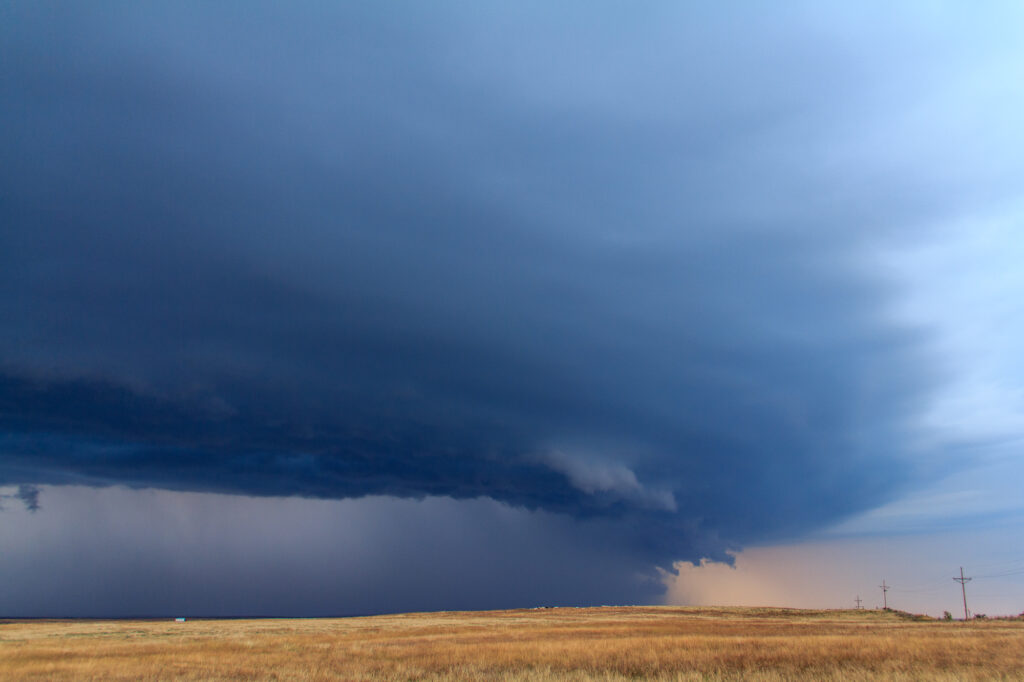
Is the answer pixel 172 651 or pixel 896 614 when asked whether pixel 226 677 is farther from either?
pixel 896 614

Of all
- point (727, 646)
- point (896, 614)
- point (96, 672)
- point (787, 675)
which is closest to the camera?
point (787, 675)

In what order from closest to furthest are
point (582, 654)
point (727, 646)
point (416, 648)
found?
point (582, 654), point (727, 646), point (416, 648)

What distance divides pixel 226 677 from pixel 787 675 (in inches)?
945

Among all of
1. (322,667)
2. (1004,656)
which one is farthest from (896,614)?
(322,667)

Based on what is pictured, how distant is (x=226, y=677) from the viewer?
2755 cm

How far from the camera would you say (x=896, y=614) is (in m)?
99.6

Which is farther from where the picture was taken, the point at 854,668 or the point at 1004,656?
the point at 1004,656

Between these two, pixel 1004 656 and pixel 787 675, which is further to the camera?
pixel 1004 656

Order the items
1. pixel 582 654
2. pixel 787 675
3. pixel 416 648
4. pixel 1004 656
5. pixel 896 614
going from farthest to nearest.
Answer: pixel 896 614 → pixel 416 648 → pixel 582 654 → pixel 1004 656 → pixel 787 675

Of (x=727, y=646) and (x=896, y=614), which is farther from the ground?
(x=727, y=646)

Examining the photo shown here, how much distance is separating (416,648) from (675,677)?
789 inches

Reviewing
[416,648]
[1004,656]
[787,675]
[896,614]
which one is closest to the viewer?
[787,675]

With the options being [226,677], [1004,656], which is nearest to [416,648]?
[226,677]

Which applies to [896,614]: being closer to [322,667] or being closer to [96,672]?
[322,667]
